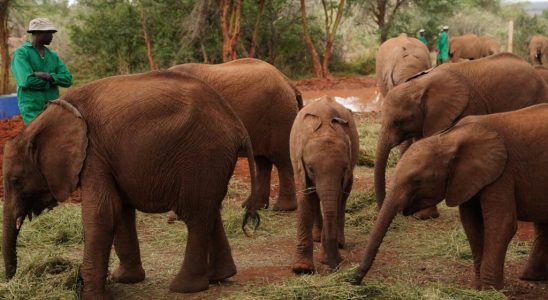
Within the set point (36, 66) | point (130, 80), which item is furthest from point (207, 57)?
point (130, 80)

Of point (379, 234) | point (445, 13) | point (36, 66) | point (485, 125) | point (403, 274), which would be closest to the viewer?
point (379, 234)

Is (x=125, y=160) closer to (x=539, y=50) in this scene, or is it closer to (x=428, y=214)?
(x=428, y=214)

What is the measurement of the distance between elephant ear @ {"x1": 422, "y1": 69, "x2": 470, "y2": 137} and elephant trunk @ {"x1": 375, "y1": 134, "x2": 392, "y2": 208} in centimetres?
42

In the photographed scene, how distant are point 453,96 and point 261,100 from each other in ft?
7.27

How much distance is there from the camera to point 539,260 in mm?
6047

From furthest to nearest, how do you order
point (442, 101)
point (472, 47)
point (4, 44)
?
point (472, 47) → point (4, 44) → point (442, 101)

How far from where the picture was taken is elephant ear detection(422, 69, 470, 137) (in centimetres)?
734

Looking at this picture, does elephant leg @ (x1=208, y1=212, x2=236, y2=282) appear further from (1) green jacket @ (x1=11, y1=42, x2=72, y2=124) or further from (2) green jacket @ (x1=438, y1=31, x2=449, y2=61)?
(2) green jacket @ (x1=438, y1=31, x2=449, y2=61)

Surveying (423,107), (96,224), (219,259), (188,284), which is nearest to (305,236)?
(219,259)

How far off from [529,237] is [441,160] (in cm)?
→ 263

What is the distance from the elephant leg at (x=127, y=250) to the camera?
5961 millimetres

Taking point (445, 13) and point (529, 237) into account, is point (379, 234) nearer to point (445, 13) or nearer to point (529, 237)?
point (529, 237)

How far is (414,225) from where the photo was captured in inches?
313

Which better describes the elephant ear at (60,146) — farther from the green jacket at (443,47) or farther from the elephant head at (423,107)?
the green jacket at (443,47)
